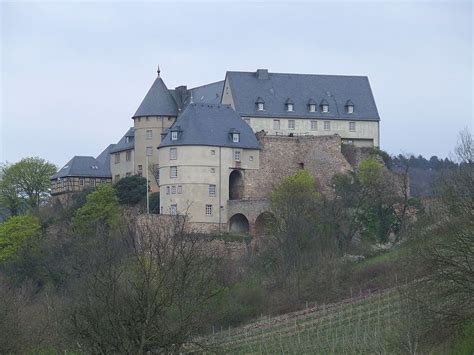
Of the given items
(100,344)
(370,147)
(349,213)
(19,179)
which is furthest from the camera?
(19,179)

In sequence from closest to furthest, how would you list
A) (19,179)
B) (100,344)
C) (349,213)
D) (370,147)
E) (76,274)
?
(100,344) → (76,274) → (349,213) → (370,147) → (19,179)

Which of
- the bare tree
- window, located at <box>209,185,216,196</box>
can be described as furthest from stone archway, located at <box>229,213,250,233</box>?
the bare tree

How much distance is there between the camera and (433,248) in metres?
35.9

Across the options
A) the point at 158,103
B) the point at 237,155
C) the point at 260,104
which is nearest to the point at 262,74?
the point at 260,104

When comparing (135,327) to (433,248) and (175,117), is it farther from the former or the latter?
(175,117)

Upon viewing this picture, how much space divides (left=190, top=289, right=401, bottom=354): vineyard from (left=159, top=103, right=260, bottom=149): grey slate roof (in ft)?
67.8

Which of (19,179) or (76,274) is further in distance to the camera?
(19,179)

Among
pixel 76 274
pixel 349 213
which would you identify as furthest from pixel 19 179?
pixel 76 274

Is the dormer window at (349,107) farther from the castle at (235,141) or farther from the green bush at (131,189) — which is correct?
the green bush at (131,189)

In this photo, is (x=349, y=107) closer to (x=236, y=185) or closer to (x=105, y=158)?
(x=236, y=185)

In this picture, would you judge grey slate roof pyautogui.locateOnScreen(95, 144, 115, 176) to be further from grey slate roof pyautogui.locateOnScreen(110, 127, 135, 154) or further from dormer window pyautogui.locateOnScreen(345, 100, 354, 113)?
dormer window pyautogui.locateOnScreen(345, 100, 354, 113)

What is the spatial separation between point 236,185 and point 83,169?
15.6 metres

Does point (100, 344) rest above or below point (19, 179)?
below

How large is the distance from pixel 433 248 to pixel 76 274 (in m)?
21.1
